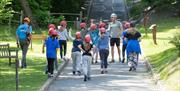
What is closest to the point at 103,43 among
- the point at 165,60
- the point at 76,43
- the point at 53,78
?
the point at 76,43

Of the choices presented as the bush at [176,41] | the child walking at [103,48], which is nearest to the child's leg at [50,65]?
the child walking at [103,48]

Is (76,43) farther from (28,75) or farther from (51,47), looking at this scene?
(28,75)

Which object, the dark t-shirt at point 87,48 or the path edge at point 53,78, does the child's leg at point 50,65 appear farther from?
the dark t-shirt at point 87,48

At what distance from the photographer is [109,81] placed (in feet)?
66.7

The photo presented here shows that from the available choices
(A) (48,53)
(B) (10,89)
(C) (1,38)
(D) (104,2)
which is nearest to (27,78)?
(A) (48,53)

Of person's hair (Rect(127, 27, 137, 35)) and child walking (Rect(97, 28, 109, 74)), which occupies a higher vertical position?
person's hair (Rect(127, 27, 137, 35))

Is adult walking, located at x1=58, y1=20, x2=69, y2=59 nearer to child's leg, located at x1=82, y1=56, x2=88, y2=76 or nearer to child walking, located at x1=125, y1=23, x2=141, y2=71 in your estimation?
child walking, located at x1=125, y1=23, x2=141, y2=71

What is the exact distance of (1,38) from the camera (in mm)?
39281

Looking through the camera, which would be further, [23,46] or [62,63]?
[62,63]

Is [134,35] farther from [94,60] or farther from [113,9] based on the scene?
[113,9]

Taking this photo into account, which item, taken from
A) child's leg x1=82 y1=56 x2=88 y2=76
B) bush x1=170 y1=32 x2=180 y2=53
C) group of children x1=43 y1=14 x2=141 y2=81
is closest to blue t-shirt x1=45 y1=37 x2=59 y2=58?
group of children x1=43 y1=14 x2=141 y2=81

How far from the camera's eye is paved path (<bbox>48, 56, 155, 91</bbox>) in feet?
61.1

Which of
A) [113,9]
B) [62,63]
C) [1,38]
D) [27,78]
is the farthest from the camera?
[113,9]

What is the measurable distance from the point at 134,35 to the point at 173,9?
30940 mm
